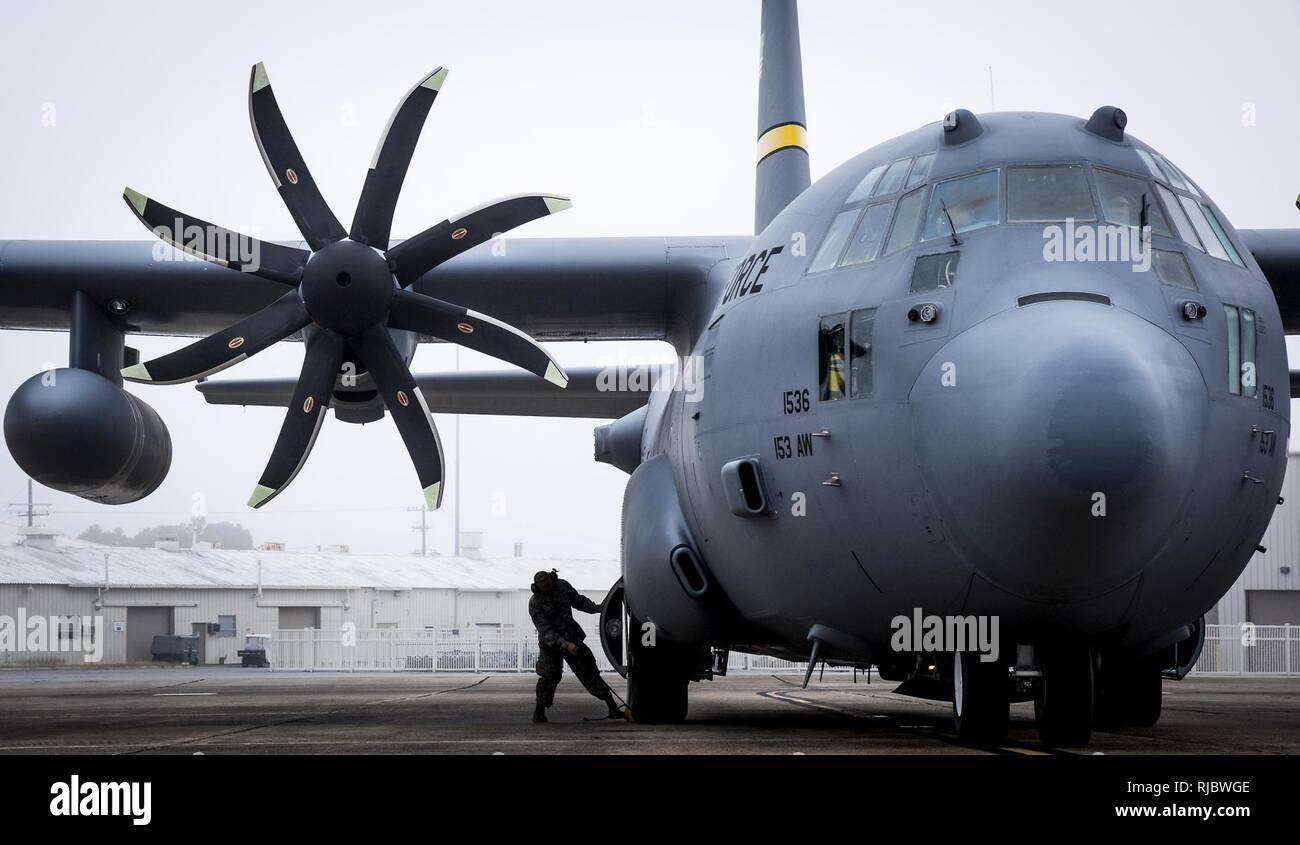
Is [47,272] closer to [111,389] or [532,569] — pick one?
[111,389]

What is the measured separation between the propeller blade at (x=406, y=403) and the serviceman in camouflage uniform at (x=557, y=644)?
1.78 meters

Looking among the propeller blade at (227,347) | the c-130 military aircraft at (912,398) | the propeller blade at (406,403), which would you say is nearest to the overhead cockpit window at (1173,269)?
the c-130 military aircraft at (912,398)

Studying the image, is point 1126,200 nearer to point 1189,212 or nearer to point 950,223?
point 1189,212

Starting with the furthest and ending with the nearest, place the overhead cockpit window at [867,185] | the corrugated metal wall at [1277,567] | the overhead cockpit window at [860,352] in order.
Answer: the corrugated metal wall at [1277,567], the overhead cockpit window at [867,185], the overhead cockpit window at [860,352]

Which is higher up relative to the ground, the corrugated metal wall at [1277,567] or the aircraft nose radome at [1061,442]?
the aircraft nose radome at [1061,442]

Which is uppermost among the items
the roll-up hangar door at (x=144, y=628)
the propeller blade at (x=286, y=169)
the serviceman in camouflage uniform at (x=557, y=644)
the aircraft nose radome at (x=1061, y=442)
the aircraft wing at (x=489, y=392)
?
the propeller blade at (x=286, y=169)

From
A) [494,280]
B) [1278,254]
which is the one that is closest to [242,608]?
[494,280]

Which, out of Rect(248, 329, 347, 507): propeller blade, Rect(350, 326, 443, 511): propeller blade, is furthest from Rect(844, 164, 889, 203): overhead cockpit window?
Rect(248, 329, 347, 507): propeller blade

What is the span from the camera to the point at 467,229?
1116cm

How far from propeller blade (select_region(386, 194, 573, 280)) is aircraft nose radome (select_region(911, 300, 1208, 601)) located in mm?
5441

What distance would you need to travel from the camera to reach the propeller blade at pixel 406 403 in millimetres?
11070

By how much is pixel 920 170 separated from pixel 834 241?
0.66 m

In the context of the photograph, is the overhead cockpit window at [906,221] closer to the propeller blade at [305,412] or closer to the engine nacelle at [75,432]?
the propeller blade at [305,412]
